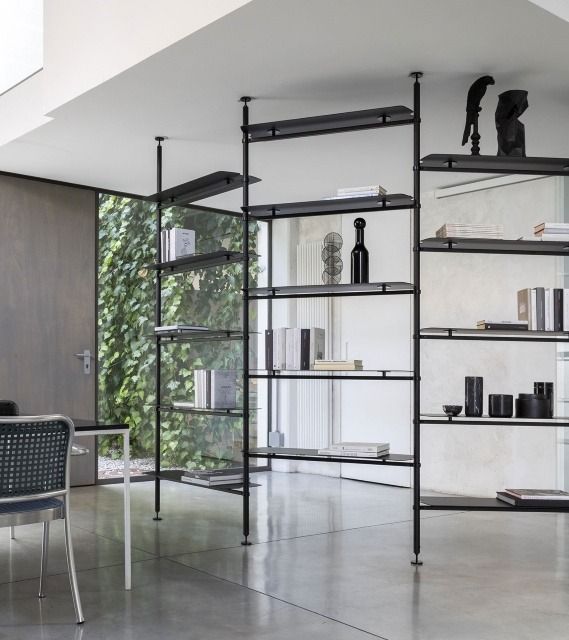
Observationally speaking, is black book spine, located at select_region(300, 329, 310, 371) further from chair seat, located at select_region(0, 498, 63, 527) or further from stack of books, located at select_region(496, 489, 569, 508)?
chair seat, located at select_region(0, 498, 63, 527)

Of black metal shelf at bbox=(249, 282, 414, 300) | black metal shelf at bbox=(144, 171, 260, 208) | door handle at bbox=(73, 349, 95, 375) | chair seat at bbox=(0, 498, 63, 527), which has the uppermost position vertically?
black metal shelf at bbox=(144, 171, 260, 208)

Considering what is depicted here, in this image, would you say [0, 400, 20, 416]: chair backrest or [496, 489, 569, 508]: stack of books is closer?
[0, 400, 20, 416]: chair backrest

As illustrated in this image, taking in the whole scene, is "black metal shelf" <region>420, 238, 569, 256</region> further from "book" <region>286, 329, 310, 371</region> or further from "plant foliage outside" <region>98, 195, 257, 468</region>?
"plant foliage outside" <region>98, 195, 257, 468</region>

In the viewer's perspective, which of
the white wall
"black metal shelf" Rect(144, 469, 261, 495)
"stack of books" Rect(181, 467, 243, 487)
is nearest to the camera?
the white wall

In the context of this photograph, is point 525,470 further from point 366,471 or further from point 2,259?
point 2,259

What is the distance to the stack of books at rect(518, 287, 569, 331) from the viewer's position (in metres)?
4.40

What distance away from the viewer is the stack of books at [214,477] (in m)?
4.92

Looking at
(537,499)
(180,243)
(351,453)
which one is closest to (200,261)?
(180,243)

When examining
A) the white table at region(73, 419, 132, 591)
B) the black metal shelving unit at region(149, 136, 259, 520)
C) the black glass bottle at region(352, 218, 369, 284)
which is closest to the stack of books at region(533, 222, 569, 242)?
the black glass bottle at region(352, 218, 369, 284)

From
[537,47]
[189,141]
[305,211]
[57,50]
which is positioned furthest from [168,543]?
[537,47]

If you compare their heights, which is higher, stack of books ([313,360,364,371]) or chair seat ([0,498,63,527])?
stack of books ([313,360,364,371])

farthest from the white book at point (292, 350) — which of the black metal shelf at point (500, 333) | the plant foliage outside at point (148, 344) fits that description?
the plant foliage outside at point (148, 344)

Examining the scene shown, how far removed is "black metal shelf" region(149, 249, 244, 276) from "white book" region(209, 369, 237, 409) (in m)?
0.70

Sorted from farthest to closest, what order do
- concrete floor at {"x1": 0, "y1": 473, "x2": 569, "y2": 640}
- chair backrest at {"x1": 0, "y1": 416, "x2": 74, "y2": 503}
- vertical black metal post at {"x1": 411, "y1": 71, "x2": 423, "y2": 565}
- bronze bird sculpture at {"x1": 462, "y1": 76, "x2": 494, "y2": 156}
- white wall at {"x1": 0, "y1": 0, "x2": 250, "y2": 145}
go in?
bronze bird sculpture at {"x1": 462, "y1": 76, "x2": 494, "y2": 156} → vertical black metal post at {"x1": 411, "y1": 71, "x2": 423, "y2": 565} → white wall at {"x1": 0, "y1": 0, "x2": 250, "y2": 145} → concrete floor at {"x1": 0, "y1": 473, "x2": 569, "y2": 640} → chair backrest at {"x1": 0, "y1": 416, "x2": 74, "y2": 503}
